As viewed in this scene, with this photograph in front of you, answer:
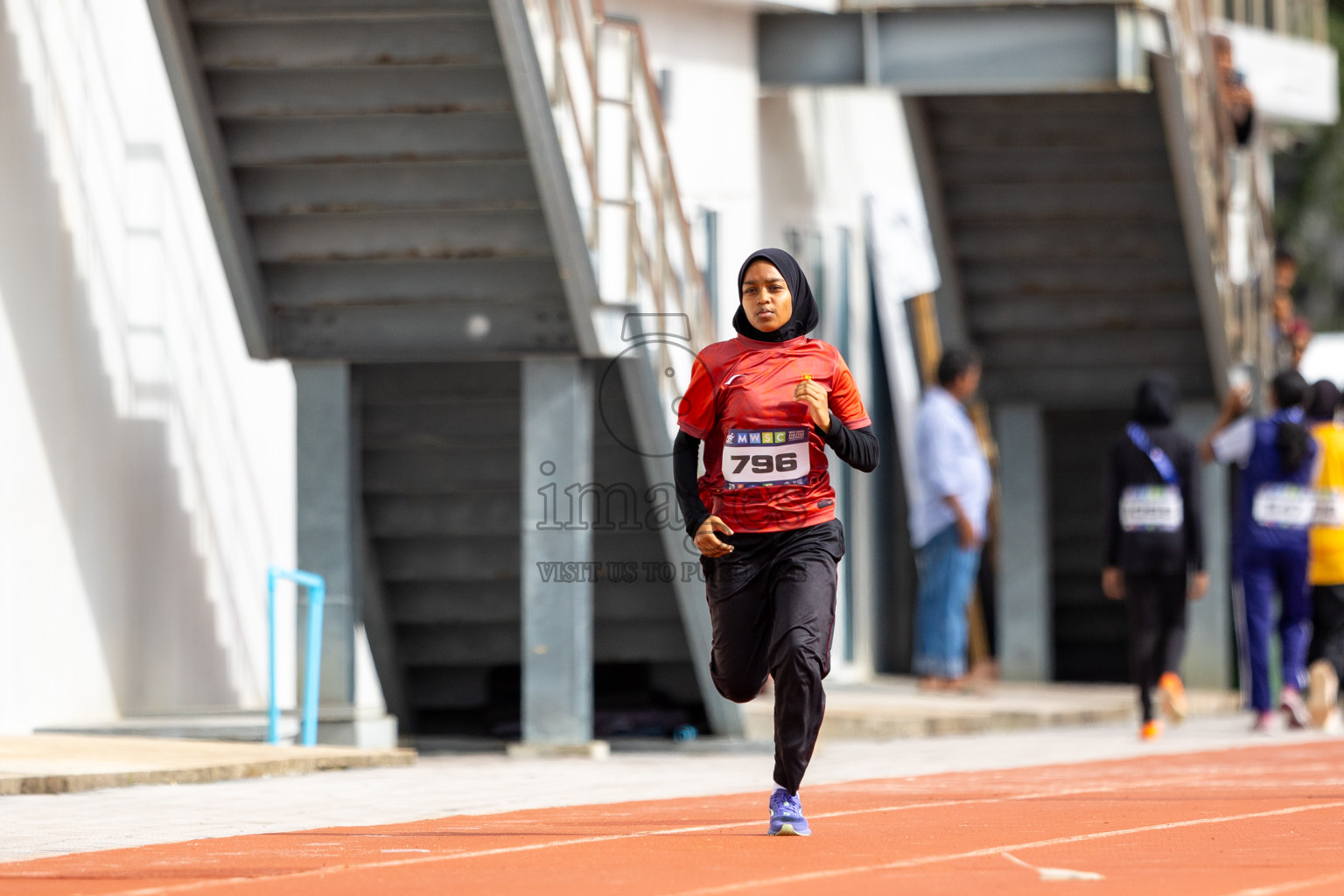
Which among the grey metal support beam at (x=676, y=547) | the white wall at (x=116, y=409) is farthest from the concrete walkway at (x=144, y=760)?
the grey metal support beam at (x=676, y=547)

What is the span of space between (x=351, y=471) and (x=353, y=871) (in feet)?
20.8

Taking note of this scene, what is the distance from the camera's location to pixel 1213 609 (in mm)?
19125

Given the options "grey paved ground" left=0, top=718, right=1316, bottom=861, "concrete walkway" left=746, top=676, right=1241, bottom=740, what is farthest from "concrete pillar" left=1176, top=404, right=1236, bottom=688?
"grey paved ground" left=0, top=718, right=1316, bottom=861

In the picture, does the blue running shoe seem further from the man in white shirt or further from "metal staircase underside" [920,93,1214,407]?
"metal staircase underside" [920,93,1214,407]

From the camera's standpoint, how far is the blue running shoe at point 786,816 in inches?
317

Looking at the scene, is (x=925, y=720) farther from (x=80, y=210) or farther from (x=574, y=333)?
(x=80, y=210)

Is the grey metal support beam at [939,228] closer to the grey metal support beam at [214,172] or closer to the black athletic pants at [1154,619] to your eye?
the black athletic pants at [1154,619]

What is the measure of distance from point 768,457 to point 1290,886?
2.35 metres

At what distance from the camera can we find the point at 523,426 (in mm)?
13102

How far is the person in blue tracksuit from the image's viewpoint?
49.4ft

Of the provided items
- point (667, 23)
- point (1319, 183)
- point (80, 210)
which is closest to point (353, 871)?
point (80, 210)

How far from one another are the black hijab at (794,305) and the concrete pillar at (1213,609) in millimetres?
11052

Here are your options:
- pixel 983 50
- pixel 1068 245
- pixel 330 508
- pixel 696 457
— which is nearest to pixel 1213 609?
pixel 1068 245

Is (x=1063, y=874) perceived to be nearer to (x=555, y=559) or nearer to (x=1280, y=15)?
(x=555, y=559)
